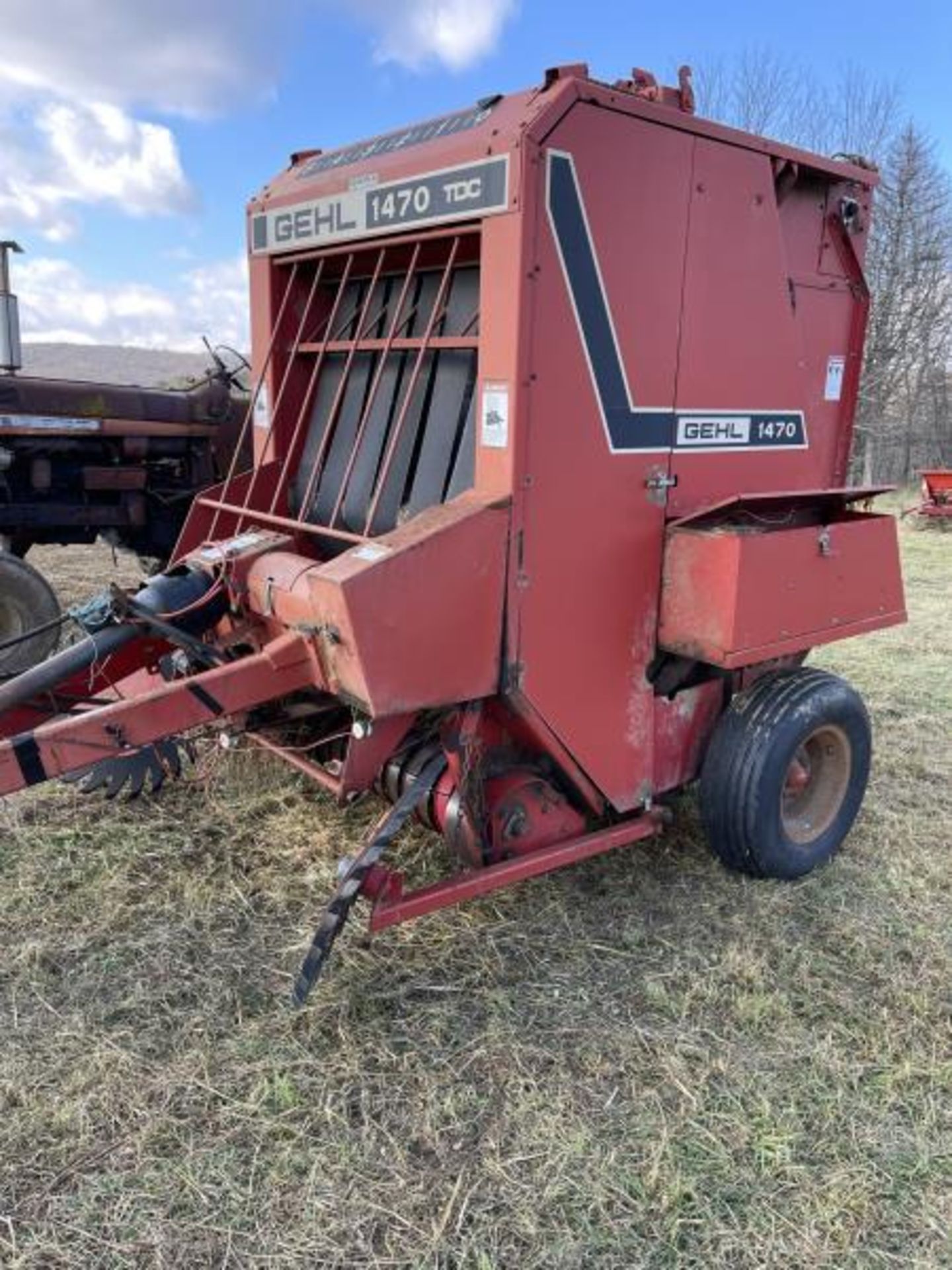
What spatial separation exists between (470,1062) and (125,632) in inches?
64.4

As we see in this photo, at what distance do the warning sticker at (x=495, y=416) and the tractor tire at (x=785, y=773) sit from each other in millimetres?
1373

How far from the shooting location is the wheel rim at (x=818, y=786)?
3.62 metres

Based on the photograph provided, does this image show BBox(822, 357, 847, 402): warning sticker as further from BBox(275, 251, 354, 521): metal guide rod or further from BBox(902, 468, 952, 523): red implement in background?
BBox(902, 468, 952, 523): red implement in background

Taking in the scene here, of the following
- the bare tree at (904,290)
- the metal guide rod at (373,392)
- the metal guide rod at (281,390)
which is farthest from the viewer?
the bare tree at (904,290)

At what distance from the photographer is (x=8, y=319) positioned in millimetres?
6422

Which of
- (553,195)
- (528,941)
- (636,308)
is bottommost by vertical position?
(528,941)

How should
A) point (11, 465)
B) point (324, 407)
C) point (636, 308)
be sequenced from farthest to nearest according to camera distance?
point (11, 465) < point (324, 407) < point (636, 308)

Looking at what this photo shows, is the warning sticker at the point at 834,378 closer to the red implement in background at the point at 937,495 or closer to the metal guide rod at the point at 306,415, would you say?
the metal guide rod at the point at 306,415

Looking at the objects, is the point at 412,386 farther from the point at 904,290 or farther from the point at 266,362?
the point at 904,290

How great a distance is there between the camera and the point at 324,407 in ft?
12.5

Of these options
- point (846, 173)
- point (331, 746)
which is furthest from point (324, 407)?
point (846, 173)

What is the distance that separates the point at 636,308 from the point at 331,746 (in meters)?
1.84

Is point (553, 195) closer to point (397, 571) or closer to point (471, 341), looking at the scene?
point (471, 341)

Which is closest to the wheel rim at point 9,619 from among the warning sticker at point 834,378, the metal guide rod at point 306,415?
the metal guide rod at point 306,415
